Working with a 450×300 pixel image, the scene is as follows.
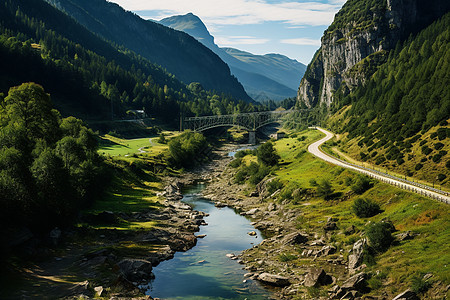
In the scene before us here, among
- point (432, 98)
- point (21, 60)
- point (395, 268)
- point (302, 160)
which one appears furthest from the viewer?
point (21, 60)

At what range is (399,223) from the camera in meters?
49.4

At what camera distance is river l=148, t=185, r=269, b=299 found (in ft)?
141

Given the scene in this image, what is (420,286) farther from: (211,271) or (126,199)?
(126,199)

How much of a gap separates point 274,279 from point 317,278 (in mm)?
5360

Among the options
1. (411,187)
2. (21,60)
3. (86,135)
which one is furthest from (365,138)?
(21,60)

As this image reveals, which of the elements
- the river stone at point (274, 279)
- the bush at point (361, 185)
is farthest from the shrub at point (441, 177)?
the river stone at point (274, 279)

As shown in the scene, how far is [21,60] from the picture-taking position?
568 feet

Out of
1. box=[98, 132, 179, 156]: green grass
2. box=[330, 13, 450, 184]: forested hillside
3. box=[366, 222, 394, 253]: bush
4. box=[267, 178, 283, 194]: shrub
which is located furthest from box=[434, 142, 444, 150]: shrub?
box=[98, 132, 179, 156]: green grass

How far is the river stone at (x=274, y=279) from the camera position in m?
44.5

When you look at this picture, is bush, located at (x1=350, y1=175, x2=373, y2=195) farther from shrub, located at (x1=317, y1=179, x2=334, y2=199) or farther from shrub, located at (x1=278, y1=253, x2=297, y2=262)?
shrub, located at (x1=278, y1=253, x2=297, y2=262)

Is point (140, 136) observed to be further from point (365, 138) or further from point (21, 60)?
point (365, 138)

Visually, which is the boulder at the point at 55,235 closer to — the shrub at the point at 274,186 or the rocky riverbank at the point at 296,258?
the rocky riverbank at the point at 296,258

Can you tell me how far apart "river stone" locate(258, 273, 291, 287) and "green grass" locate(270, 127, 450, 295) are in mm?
10010

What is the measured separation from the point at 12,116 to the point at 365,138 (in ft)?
314
